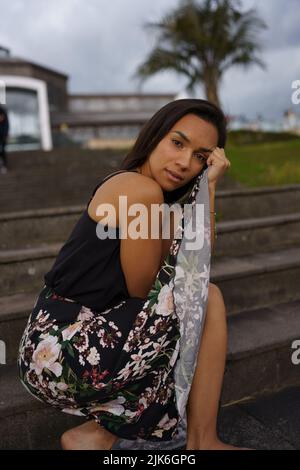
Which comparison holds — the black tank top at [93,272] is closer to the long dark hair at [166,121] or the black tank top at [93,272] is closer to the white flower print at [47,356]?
the white flower print at [47,356]

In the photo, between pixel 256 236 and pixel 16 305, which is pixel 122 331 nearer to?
pixel 16 305

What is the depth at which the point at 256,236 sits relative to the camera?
11.1ft

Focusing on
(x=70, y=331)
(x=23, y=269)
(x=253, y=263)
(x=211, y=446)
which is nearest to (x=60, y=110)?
(x=23, y=269)

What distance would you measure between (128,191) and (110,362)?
2.02 feet

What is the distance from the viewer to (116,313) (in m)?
1.48

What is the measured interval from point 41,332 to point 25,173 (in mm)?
5419

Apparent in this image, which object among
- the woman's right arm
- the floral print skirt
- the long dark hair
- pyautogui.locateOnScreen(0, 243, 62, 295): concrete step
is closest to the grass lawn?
pyautogui.locateOnScreen(0, 243, 62, 295): concrete step

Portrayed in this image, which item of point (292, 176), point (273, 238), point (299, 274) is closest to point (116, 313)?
point (299, 274)

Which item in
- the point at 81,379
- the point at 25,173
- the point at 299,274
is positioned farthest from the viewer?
the point at 25,173

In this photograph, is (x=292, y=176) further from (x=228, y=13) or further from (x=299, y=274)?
(x=228, y=13)

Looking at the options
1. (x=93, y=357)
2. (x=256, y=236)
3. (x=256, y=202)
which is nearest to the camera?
(x=93, y=357)

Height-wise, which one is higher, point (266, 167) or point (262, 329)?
point (266, 167)

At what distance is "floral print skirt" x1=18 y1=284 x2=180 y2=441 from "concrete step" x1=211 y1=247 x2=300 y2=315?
1.16 metres

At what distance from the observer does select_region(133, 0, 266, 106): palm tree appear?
13461 mm
